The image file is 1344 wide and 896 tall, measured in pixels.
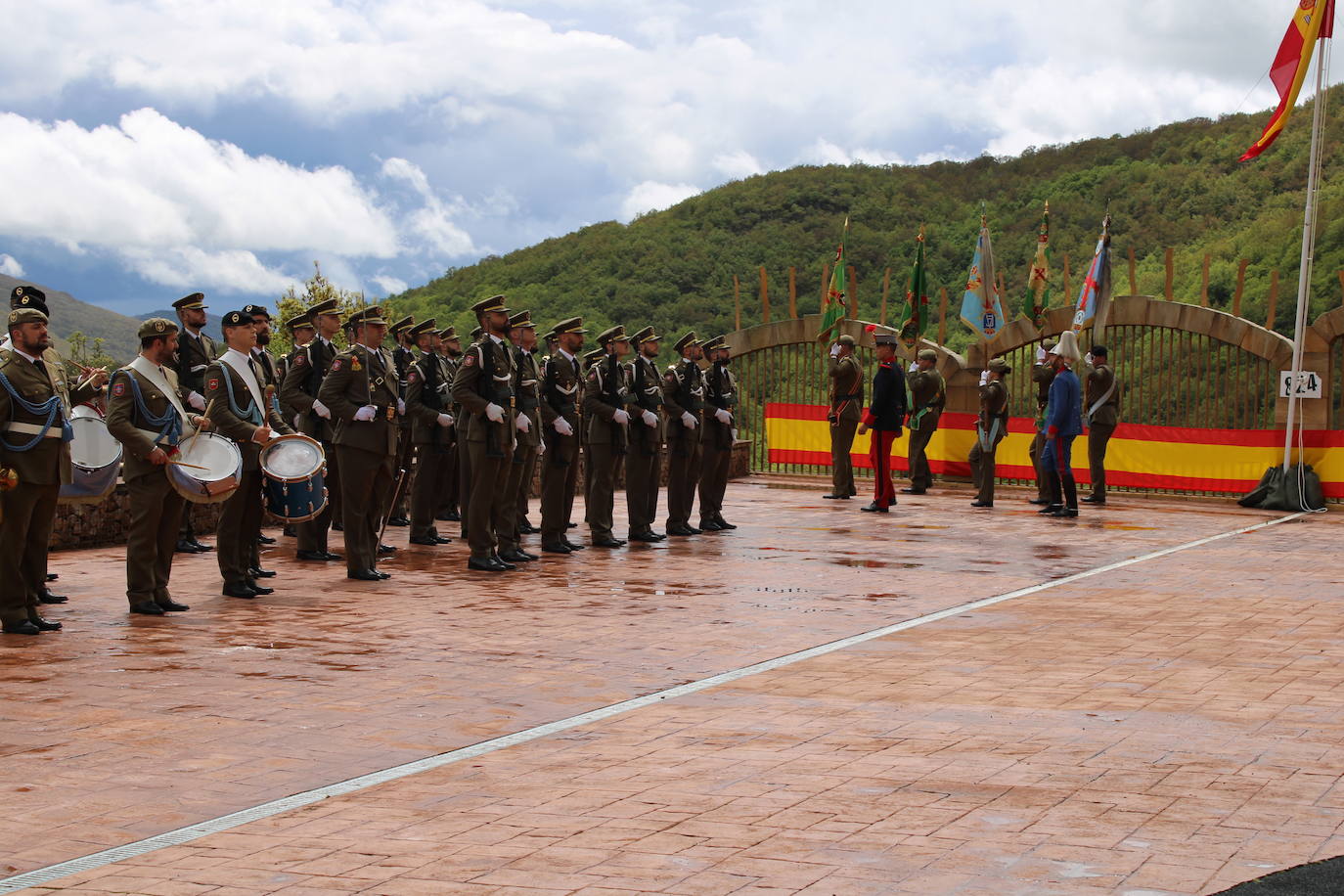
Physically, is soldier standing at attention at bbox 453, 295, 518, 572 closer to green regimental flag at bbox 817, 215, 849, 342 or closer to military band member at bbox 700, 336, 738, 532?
military band member at bbox 700, 336, 738, 532

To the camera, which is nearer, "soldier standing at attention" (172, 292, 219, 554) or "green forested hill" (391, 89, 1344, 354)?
"soldier standing at attention" (172, 292, 219, 554)

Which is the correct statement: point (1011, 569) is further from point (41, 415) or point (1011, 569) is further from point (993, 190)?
point (993, 190)

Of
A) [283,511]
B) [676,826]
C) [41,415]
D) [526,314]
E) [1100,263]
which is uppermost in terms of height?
[1100,263]

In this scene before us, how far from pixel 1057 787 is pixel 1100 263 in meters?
15.7

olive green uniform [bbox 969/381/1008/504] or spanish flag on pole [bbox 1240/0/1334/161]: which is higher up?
spanish flag on pole [bbox 1240/0/1334/161]

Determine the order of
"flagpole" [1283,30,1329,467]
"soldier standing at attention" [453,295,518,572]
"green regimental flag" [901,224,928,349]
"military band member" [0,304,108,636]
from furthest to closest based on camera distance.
A: "green regimental flag" [901,224,928,349], "flagpole" [1283,30,1329,467], "soldier standing at attention" [453,295,518,572], "military band member" [0,304,108,636]

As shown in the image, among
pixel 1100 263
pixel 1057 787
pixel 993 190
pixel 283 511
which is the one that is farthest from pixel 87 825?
pixel 993 190

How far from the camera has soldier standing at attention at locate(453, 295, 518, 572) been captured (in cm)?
1173

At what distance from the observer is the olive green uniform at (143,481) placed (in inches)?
366

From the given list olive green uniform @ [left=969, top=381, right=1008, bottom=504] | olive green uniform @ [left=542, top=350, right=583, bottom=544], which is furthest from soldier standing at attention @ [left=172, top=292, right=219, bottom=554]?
olive green uniform @ [left=969, top=381, right=1008, bottom=504]

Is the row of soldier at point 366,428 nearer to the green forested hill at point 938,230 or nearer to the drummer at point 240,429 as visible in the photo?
the drummer at point 240,429

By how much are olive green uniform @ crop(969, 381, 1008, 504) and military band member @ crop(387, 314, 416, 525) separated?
688 centimetres

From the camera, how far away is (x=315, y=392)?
1288 cm

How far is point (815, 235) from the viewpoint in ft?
180
